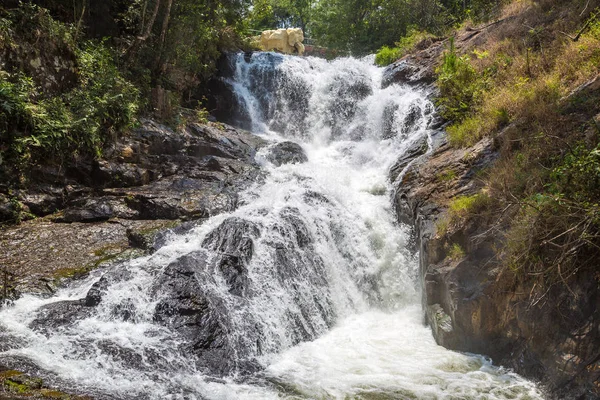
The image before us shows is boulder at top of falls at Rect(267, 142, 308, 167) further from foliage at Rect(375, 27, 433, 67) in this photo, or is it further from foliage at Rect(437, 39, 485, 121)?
foliage at Rect(375, 27, 433, 67)

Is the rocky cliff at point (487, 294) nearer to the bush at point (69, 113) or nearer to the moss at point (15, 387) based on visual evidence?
the moss at point (15, 387)

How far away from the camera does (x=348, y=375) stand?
19.1ft

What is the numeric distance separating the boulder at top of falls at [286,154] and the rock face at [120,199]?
2.46ft

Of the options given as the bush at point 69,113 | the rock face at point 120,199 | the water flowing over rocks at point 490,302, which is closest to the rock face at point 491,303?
the water flowing over rocks at point 490,302

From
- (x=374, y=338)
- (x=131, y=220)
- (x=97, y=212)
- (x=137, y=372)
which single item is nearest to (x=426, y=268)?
(x=374, y=338)

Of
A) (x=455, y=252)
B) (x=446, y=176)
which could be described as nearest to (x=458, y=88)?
(x=446, y=176)

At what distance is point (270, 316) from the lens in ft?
23.0

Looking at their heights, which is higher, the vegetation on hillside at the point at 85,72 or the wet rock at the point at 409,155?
the vegetation on hillside at the point at 85,72

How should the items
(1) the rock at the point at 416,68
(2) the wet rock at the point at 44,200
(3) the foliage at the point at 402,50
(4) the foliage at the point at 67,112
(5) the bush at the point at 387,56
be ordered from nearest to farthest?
(4) the foliage at the point at 67,112, (2) the wet rock at the point at 44,200, (1) the rock at the point at 416,68, (3) the foliage at the point at 402,50, (5) the bush at the point at 387,56

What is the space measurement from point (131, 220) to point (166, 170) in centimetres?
235

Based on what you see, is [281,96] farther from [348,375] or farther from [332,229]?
[348,375]

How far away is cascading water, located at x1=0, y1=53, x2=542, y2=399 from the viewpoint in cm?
534

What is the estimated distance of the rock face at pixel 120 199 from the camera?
25.2 ft

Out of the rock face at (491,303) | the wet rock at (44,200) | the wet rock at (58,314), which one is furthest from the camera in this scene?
the wet rock at (44,200)
